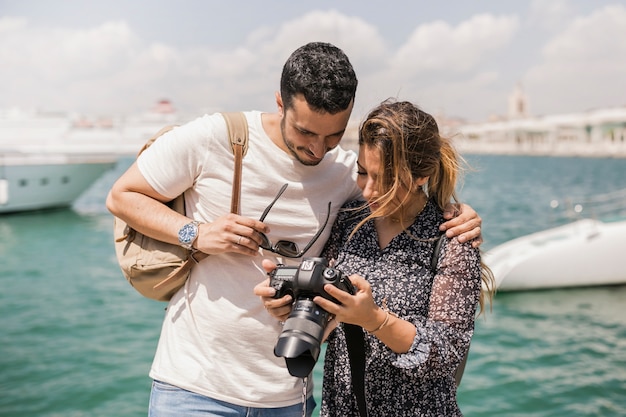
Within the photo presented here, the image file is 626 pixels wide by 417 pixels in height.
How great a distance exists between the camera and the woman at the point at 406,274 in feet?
5.31

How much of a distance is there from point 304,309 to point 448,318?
424 millimetres

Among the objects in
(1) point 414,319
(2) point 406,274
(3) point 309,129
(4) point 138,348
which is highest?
(3) point 309,129

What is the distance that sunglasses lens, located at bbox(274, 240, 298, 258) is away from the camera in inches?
71.7

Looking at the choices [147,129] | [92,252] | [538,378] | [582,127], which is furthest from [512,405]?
[582,127]

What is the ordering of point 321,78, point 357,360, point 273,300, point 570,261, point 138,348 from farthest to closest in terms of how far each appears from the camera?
point 570,261, point 138,348, point 357,360, point 321,78, point 273,300

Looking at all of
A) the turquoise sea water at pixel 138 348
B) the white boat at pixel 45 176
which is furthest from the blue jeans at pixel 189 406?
the white boat at pixel 45 176

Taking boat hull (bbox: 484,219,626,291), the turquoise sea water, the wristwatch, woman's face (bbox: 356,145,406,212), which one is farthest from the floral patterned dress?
boat hull (bbox: 484,219,626,291)

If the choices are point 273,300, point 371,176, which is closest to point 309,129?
point 371,176

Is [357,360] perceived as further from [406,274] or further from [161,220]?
[161,220]

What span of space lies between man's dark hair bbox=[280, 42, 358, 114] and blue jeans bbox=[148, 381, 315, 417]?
90 centimetres

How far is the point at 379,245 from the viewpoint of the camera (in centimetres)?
181

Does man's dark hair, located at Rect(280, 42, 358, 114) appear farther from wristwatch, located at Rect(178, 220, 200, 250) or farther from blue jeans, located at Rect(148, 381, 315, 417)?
blue jeans, located at Rect(148, 381, 315, 417)

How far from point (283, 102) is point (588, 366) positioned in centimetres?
662

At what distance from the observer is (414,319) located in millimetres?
1681
